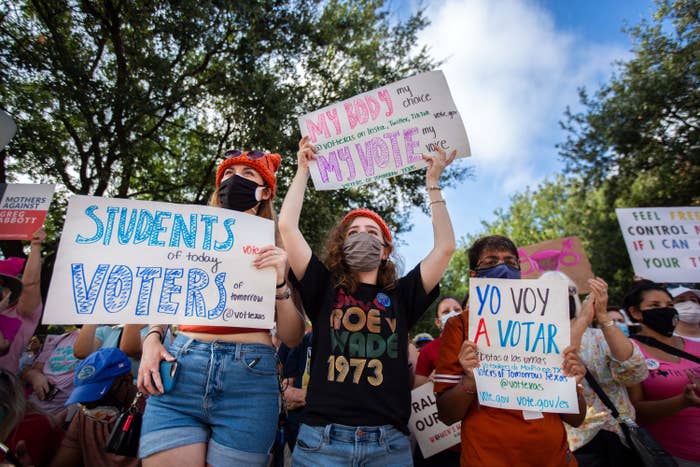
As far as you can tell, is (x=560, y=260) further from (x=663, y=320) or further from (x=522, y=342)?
(x=522, y=342)

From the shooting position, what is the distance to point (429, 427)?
357cm

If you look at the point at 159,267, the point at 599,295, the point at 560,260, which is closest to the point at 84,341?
the point at 159,267

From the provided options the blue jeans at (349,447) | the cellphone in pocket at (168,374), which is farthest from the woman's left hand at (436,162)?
the cellphone in pocket at (168,374)

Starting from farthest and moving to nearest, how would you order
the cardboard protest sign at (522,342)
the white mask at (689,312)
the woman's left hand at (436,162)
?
the white mask at (689,312)
the woman's left hand at (436,162)
the cardboard protest sign at (522,342)

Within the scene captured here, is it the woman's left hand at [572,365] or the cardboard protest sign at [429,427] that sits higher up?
the woman's left hand at [572,365]

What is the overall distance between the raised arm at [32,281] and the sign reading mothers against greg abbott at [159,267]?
6.21 feet

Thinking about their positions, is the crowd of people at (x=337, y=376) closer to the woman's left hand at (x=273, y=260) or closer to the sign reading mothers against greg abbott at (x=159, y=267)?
the woman's left hand at (x=273, y=260)

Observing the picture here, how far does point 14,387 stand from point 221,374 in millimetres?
1243

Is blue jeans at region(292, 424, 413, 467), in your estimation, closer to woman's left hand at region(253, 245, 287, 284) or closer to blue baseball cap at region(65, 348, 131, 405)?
woman's left hand at region(253, 245, 287, 284)

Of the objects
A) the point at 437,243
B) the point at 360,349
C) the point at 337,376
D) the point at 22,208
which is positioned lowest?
the point at 337,376

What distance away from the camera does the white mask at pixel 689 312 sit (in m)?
3.83

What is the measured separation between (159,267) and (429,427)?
8.57 feet

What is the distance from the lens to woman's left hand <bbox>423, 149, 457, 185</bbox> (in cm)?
281

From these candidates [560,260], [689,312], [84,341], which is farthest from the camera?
[560,260]
